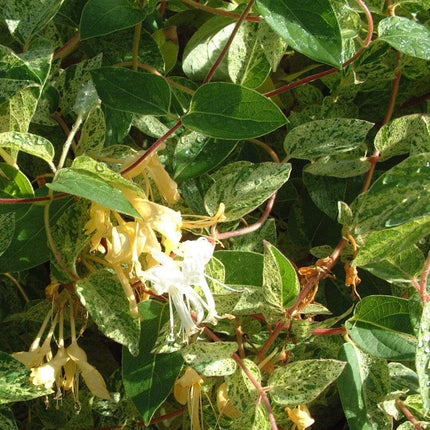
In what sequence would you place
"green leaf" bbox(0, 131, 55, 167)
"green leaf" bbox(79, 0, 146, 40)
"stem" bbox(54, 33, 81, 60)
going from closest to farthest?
"green leaf" bbox(0, 131, 55, 167), "green leaf" bbox(79, 0, 146, 40), "stem" bbox(54, 33, 81, 60)

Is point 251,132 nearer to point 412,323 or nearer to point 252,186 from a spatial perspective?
point 252,186

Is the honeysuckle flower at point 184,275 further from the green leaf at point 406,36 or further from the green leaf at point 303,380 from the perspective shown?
the green leaf at point 406,36

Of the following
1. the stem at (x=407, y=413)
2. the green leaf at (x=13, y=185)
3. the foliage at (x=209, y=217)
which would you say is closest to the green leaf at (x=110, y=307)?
the foliage at (x=209, y=217)

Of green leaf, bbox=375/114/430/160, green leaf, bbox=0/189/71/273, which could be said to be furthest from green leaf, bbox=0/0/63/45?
green leaf, bbox=375/114/430/160

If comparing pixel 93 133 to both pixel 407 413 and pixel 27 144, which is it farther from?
pixel 407 413

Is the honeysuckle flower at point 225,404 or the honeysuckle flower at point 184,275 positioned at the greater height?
the honeysuckle flower at point 184,275

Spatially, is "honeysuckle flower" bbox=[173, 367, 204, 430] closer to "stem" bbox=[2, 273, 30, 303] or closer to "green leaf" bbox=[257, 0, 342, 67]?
"stem" bbox=[2, 273, 30, 303]

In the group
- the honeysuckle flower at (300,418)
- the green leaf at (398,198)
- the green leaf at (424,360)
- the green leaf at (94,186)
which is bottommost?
the honeysuckle flower at (300,418)

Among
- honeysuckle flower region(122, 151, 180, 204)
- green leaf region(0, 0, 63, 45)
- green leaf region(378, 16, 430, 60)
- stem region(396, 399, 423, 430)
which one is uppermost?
green leaf region(0, 0, 63, 45)
